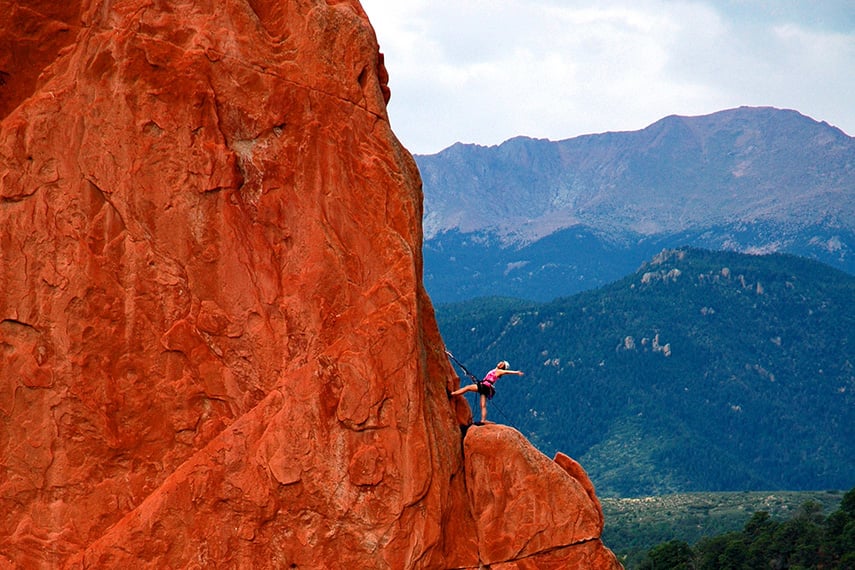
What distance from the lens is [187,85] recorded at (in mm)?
24922

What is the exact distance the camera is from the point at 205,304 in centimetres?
2488

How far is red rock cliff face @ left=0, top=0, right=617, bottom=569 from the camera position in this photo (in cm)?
2439

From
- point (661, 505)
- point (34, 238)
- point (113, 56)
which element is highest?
point (113, 56)

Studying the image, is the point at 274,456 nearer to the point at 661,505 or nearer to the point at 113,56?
the point at 113,56

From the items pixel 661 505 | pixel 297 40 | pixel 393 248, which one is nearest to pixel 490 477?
pixel 393 248

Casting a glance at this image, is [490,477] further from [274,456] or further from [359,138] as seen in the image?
[359,138]

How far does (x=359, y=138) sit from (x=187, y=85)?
351cm

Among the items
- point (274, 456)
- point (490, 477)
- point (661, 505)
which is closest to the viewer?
point (274, 456)

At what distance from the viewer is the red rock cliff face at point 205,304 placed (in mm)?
24391

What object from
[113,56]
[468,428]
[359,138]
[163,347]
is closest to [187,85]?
[113,56]

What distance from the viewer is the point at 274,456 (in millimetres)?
24344

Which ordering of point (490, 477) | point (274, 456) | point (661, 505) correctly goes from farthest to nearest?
point (661, 505), point (490, 477), point (274, 456)

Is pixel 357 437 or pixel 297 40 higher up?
pixel 297 40

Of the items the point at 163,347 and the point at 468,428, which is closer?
the point at 163,347
